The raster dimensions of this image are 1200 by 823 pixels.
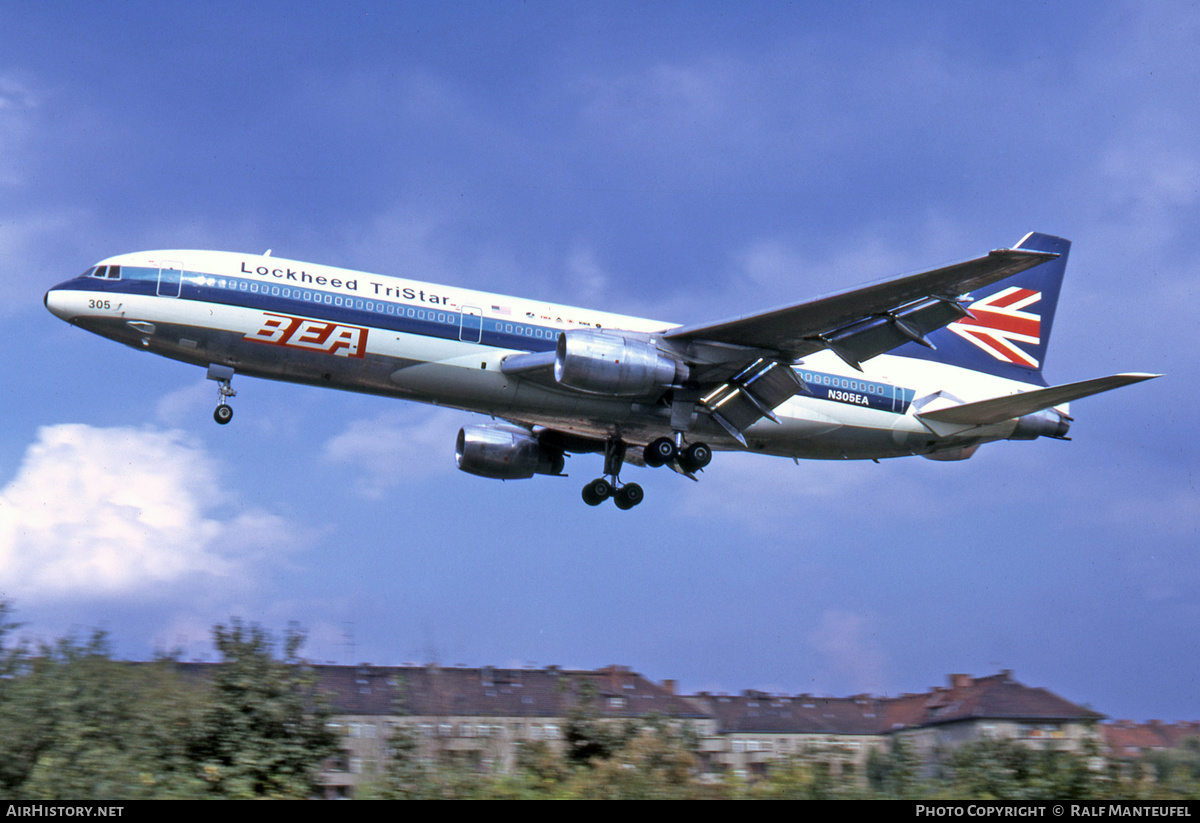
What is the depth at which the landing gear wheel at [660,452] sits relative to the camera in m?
27.8

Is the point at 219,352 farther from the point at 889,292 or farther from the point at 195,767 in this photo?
the point at 889,292

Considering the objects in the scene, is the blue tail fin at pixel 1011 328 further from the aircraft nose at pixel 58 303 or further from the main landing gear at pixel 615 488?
the aircraft nose at pixel 58 303

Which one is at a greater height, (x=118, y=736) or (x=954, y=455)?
→ (x=954, y=455)

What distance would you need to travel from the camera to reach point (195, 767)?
17.4 m

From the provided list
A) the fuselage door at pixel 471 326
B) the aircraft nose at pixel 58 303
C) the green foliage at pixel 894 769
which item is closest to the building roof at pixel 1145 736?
the green foliage at pixel 894 769

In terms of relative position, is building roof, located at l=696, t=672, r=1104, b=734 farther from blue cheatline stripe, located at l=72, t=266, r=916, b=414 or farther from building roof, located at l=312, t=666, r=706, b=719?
blue cheatline stripe, located at l=72, t=266, r=916, b=414

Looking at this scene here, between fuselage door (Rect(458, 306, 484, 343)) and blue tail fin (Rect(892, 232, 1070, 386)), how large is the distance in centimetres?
1333

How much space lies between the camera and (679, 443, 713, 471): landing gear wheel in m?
28.1

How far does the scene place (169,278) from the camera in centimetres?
2406

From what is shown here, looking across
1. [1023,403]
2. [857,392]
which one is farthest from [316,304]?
[1023,403]

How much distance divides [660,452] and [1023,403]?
10088 millimetres

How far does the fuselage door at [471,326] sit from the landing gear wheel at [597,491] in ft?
22.8
